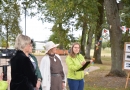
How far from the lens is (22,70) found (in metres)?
4.61

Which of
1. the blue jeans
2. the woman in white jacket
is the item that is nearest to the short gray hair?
the woman in white jacket

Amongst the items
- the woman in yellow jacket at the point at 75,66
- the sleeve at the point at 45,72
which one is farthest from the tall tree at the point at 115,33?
the sleeve at the point at 45,72

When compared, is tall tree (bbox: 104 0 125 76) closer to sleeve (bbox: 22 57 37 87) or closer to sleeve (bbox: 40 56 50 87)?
sleeve (bbox: 40 56 50 87)

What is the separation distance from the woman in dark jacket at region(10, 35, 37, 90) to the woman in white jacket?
1.53 metres

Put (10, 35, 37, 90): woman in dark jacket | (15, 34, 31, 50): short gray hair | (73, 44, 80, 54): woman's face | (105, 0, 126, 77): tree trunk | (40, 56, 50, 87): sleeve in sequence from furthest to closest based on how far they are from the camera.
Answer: (105, 0, 126, 77): tree trunk < (73, 44, 80, 54): woman's face < (40, 56, 50, 87): sleeve < (15, 34, 31, 50): short gray hair < (10, 35, 37, 90): woman in dark jacket

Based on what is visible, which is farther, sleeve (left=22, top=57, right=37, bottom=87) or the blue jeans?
the blue jeans

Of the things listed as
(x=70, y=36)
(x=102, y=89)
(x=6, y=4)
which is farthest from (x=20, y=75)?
(x=70, y=36)

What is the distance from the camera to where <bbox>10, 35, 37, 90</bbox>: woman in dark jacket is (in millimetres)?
4617

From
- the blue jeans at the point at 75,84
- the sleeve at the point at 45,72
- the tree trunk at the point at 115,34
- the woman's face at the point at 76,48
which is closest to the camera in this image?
the sleeve at the point at 45,72

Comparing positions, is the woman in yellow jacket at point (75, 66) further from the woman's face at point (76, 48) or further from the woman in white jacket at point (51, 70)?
the woman in white jacket at point (51, 70)

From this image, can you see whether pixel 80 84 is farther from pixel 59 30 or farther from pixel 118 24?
pixel 59 30

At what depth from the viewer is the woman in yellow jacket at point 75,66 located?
7.26 m

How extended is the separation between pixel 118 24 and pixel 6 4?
28.5ft

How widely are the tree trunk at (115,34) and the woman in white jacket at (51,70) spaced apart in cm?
960
